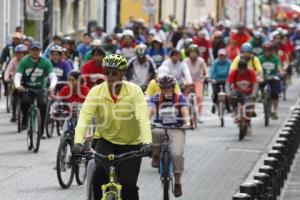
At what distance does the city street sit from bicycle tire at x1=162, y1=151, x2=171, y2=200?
2.17ft

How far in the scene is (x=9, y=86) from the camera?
89.4 ft

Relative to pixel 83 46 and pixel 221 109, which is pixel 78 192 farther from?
pixel 83 46

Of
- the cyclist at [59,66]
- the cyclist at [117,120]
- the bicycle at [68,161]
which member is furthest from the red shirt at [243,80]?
the cyclist at [117,120]

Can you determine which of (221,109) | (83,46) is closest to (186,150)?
(221,109)

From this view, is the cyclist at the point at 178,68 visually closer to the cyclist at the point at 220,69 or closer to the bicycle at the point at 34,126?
the cyclist at the point at 220,69

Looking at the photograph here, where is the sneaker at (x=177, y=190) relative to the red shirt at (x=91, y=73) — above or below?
below

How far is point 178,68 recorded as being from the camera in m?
25.3

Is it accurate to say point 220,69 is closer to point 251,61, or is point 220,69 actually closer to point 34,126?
point 251,61

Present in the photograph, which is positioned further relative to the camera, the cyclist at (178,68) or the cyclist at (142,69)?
the cyclist at (178,68)

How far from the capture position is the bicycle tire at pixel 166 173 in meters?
15.7

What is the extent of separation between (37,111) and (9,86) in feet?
21.3

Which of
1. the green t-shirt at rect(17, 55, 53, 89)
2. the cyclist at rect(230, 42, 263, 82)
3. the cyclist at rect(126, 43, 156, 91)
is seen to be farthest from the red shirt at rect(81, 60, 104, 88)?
the cyclist at rect(230, 42, 263, 82)

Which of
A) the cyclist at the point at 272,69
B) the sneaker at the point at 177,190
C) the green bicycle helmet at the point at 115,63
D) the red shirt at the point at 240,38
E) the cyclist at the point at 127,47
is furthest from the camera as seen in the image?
the red shirt at the point at 240,38

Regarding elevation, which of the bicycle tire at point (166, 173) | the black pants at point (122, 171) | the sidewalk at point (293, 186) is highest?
the black pants at point (122, 171)
